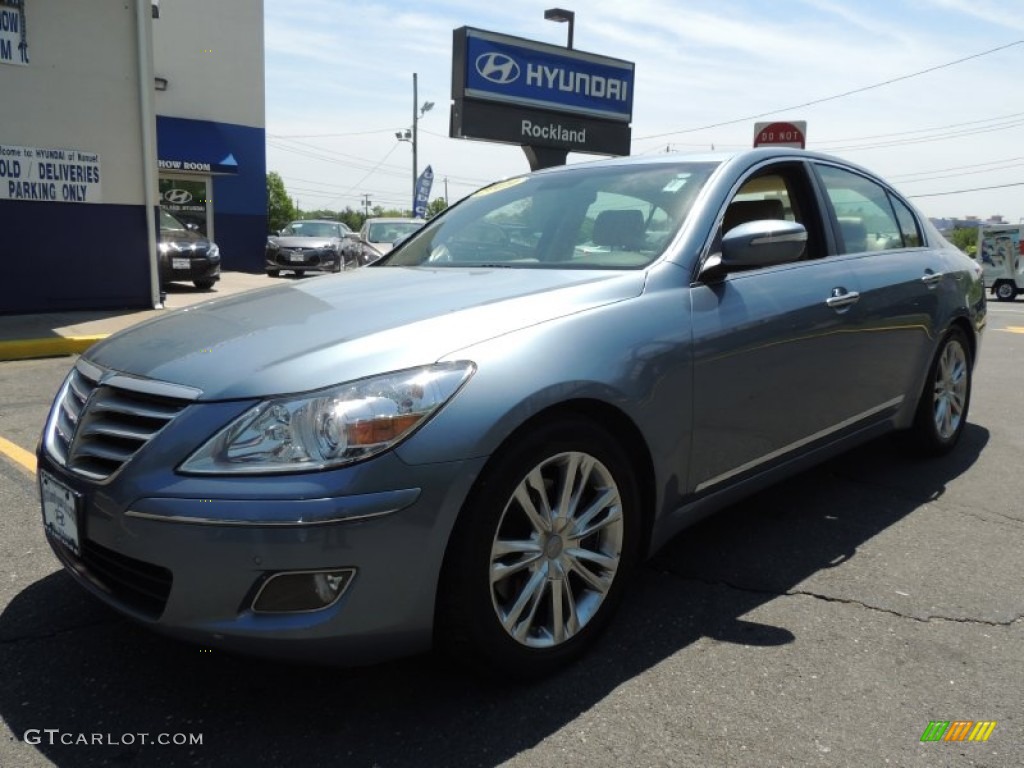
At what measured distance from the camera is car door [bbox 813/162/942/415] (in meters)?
3.73

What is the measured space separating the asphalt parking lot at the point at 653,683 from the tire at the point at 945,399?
1023 mm

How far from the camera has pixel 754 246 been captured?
9.41 feet

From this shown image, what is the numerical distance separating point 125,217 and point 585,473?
974 cm

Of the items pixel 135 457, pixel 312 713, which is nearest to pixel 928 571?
pixel 312 713

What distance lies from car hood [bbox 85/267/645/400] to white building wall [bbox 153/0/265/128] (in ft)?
63.6

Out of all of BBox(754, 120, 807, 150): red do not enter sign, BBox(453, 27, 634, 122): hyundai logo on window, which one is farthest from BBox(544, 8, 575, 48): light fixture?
BBox(754, 120, 807, 150): red do not enter sign

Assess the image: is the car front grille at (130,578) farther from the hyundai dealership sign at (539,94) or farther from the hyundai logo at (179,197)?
the hyundai logo at (179,197)

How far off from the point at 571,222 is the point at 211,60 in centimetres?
1993

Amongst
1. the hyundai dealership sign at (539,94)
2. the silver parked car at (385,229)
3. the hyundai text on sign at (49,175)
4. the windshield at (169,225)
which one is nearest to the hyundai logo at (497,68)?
the hyundai dealership sign at (539,94)

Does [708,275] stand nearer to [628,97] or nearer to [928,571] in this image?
[928,571]

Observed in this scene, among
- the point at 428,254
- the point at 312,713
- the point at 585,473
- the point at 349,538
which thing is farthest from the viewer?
the point at 428,254

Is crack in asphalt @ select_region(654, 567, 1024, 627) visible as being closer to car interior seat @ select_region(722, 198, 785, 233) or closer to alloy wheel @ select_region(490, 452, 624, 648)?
alloy wheel @ select_region(490, 452, 624, 648)

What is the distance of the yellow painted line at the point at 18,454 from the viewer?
4246 millimetres

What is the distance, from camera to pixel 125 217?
34.5ft
